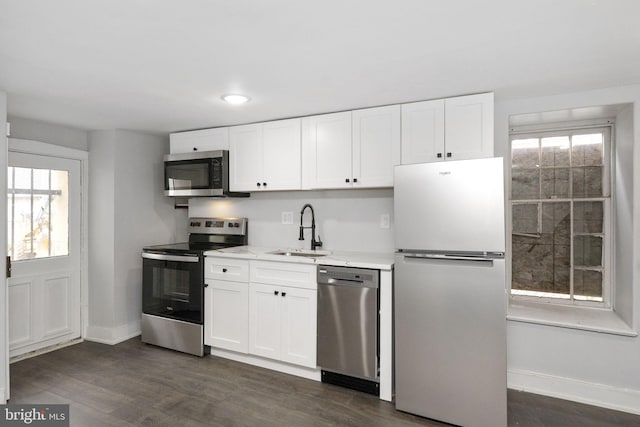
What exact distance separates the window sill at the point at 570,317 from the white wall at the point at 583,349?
0.06 metres

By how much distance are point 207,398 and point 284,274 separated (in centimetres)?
108

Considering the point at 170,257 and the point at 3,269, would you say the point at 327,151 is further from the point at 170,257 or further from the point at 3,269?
the point at 3,269

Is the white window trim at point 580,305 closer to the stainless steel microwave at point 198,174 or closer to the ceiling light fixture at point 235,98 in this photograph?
the ceiling light fixture at point 235,98

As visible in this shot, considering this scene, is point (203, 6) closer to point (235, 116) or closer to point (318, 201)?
point (235, 116)

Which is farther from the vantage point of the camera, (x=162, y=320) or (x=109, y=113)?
(x=162, y=320)

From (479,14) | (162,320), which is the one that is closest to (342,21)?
(479,14)

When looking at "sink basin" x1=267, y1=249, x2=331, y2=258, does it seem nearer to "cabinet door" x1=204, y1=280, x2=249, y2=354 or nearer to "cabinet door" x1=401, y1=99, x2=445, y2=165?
"cabinet door" x1=204, y1=280, x2=249, y2=354

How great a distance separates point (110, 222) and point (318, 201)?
7.35 feet

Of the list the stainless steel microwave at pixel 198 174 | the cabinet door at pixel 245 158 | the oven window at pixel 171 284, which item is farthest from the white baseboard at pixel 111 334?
the cabinet door at pixel 245 158

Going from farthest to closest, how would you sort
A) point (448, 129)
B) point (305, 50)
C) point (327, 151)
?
point (327, 151)
point (448, 129)
point (305, 50)

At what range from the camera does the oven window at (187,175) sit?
3723 mm

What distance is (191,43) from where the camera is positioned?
188 centimetres

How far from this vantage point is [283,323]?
3.05 meters

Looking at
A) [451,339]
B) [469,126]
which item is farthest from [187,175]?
[451,339]
